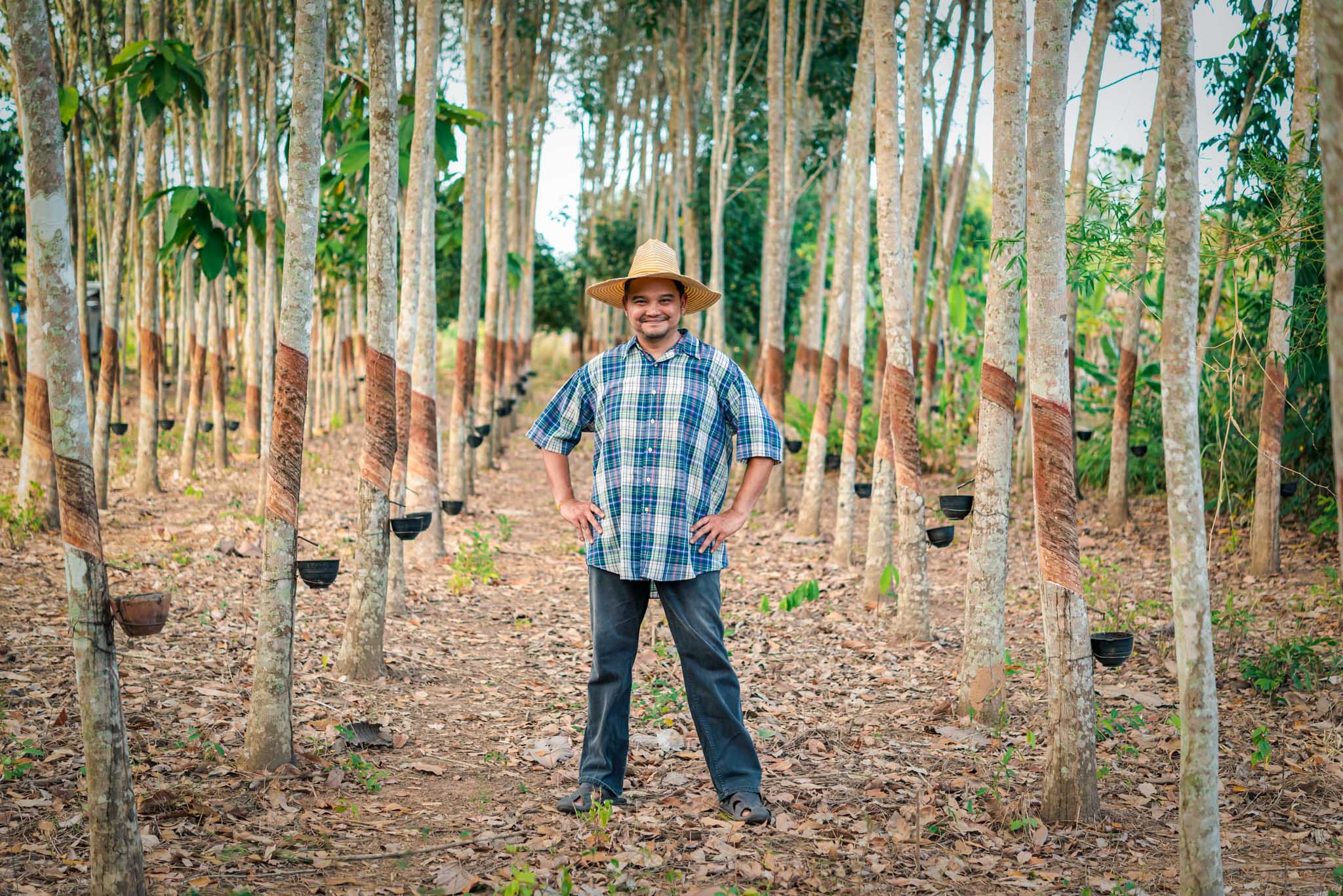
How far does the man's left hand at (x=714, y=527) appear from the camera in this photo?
386 centimetres

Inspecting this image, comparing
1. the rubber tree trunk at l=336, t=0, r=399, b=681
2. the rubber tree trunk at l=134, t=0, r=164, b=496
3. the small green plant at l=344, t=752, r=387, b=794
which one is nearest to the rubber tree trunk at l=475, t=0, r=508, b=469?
the rubber tree trunk at l=134, t=0, r=164, b=496

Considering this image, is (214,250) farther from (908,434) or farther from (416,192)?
(908,434)

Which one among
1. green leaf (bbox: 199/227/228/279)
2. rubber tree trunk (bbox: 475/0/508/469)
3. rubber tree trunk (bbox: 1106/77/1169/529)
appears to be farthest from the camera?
rubber tree trunk (bbox: 475/0/508/469)

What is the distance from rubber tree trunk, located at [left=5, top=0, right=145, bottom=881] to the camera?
117 inches

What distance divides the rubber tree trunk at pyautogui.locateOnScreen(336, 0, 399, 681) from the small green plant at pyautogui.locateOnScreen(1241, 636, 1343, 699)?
463cm

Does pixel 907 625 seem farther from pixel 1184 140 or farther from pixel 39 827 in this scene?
pixel 39 827

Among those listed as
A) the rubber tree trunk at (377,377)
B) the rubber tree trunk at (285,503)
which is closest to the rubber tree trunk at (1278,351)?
the rubber tree trunk at (377,377)

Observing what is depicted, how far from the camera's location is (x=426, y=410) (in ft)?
28.6

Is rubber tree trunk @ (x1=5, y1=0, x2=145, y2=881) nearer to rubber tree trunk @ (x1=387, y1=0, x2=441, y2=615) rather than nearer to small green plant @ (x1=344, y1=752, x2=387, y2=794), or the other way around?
small green plant @ (x1=344, y1=752, x2=387, y2=794)

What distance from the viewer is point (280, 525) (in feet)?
14.2

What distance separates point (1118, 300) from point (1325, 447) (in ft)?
40.3

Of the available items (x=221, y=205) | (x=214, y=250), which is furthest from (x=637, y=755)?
(x=214, y=250)

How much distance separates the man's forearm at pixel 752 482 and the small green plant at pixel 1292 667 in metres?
3.39

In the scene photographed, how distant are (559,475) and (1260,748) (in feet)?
11.0
